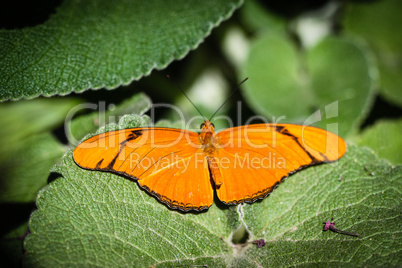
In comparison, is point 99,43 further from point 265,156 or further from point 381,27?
point 381,27

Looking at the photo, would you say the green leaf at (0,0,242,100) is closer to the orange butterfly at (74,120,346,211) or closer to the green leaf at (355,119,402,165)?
the orange butterfly at (74,120,346,211)

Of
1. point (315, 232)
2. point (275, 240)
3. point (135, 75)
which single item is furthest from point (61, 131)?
point (315, 232)

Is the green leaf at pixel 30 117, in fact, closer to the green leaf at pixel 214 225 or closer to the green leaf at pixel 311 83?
the green leaf at pixel 214 225

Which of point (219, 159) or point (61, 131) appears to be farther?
point (61, 131)

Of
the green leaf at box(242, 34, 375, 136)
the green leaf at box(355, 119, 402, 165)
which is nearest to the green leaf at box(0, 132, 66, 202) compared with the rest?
the green leaf at box(242, 34, 375, 136)

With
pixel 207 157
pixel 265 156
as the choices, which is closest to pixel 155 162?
pixel 207 157

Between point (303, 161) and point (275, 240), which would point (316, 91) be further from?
point (275, 240)
